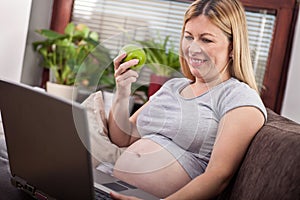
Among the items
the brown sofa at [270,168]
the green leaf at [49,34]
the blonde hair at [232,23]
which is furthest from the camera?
the green leaf at [49,34]

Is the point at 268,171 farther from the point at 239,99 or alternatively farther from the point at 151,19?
the point at 151,19

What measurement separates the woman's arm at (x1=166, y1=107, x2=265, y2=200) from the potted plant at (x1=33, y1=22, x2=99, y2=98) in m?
1.91

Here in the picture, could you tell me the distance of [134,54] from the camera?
54.6 inches

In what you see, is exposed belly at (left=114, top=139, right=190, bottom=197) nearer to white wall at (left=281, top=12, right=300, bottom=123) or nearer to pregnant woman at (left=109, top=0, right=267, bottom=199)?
pregnant woman at (left=109, top=0, right=267, bottom=199)

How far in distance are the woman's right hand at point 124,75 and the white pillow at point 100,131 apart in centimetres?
6

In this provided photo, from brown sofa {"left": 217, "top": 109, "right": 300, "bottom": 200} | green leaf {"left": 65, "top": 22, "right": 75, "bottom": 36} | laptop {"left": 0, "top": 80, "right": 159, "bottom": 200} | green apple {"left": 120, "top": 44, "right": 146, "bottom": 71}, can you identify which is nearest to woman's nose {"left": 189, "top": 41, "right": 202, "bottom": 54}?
green apple {"left": 120, "top": 44, "right": 146, "bottom": 71}

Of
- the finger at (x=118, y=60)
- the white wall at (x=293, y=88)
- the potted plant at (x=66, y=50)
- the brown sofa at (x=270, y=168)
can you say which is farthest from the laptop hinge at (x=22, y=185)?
the white wall at (x=293, y=88)

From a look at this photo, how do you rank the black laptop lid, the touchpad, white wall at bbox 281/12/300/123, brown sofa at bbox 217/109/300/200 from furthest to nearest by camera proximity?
1. white wall at bbox 281/12/300/123
2. the touchpad
3. brown sofa at bbox 217/109/300/200
4. the black laptop lid

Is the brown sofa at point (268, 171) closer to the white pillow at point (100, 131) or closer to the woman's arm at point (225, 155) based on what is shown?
the woman's arm at point (225, 155)

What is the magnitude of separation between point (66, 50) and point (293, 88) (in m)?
1.36

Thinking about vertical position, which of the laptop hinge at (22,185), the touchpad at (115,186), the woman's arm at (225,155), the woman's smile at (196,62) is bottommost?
the laptop hinge at (22,185)

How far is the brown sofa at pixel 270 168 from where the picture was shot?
1.21 meters

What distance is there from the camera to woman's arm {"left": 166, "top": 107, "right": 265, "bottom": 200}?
4.68ft

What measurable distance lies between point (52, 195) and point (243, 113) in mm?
560
